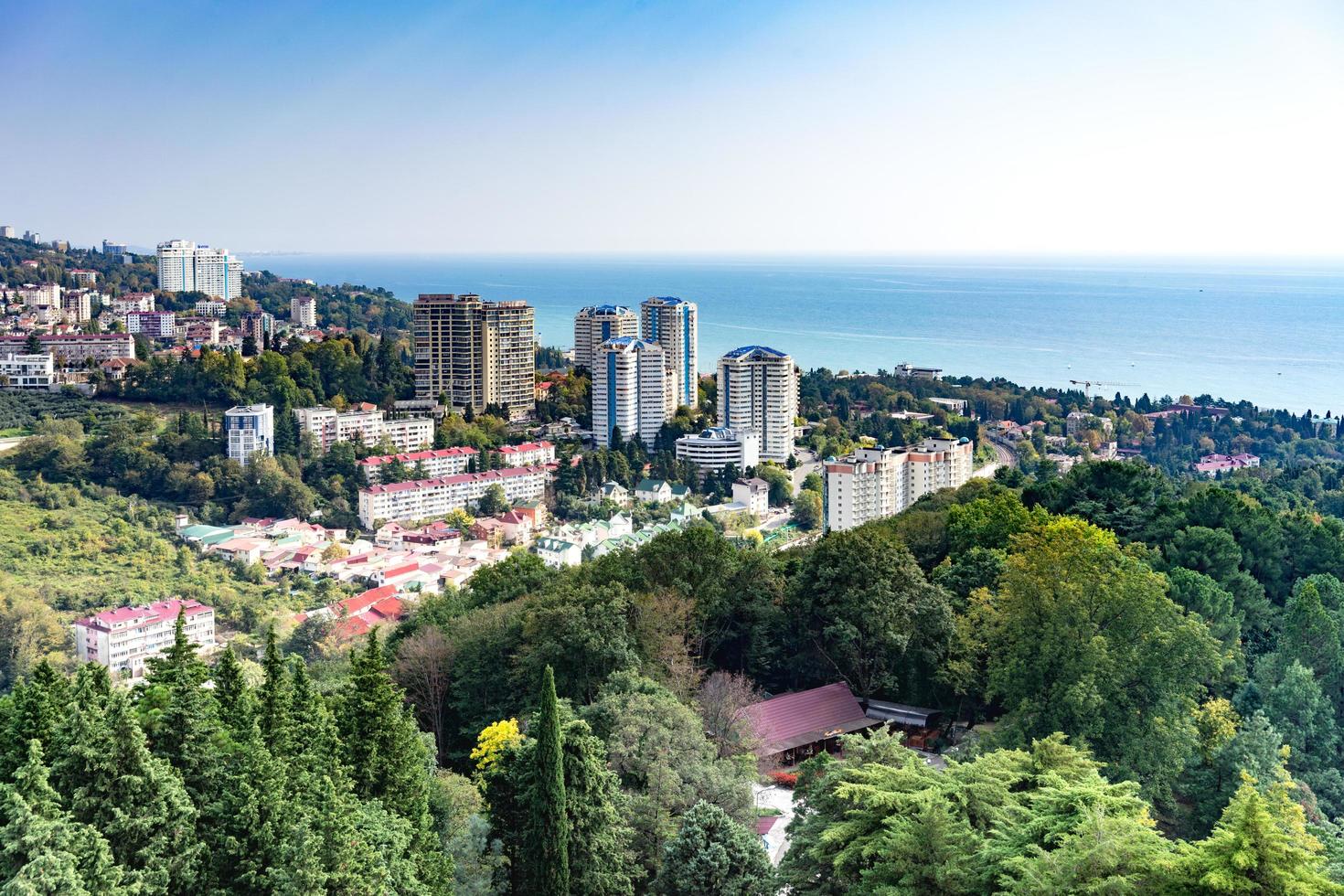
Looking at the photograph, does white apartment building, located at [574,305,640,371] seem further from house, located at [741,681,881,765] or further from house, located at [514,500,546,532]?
house, located at [741,681,881,765]

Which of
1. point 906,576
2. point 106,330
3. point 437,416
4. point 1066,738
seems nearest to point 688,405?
point 437,416

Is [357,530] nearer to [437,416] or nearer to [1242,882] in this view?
[437,416]

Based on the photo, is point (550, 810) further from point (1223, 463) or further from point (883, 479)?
point (1223, 463)

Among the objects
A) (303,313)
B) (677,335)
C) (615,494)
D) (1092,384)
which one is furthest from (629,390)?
(303,313)

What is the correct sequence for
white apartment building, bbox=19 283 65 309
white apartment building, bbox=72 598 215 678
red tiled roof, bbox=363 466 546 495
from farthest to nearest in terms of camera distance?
white apartment building, bbox=19 283 65 309 < red tiled roof, bbox=363 466 546 495 < white apartment building, bbox=72 598 215 678

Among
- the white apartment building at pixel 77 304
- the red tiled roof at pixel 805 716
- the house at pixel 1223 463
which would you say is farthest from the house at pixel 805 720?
the white apartment building at pixel 77 304

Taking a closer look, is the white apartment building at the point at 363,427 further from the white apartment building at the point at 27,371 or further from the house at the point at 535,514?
the white apartment building at the point at 27,371

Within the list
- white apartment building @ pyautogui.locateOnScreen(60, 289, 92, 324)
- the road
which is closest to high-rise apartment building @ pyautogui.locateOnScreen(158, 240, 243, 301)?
white apartment building @ pyautogui.locateOnScreen(60, 289, 92, 324)
